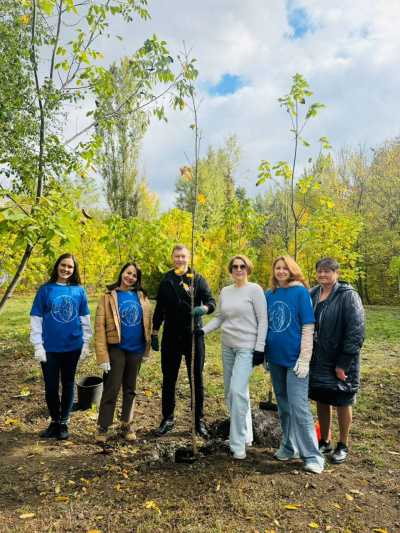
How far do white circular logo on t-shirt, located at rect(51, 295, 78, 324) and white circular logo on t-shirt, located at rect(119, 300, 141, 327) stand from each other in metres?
0.57

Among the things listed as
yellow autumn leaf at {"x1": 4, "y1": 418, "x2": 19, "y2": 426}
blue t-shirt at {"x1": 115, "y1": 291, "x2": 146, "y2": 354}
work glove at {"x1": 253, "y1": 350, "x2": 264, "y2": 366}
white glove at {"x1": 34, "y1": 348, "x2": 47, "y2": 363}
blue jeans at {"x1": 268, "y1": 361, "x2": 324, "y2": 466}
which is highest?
blue t-shirt at {"x1": 115, "y1": 291, "x2": 146, "y2": 354}

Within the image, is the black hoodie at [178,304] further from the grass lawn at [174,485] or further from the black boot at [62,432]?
the black boot at [62,432]

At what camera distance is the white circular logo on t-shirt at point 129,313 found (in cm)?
357

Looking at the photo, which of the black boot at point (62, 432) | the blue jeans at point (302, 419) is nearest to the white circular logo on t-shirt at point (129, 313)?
the black boot at point (62, 432)

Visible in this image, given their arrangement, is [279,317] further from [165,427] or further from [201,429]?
[165,427]

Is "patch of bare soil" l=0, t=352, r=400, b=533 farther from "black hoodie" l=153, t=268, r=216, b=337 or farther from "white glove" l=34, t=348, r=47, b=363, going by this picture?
"black hoodie" l=153, t=268, r=216, b=337

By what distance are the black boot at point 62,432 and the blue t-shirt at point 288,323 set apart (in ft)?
7.77

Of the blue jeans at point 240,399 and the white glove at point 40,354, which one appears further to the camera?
the white glove at point 40,354

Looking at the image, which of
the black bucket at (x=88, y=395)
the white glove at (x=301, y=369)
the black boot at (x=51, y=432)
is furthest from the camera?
the black bucket at (x=88, y=395)

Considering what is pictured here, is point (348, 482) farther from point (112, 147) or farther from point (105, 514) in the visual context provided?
point (112, 147)

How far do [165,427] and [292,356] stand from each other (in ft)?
5.84

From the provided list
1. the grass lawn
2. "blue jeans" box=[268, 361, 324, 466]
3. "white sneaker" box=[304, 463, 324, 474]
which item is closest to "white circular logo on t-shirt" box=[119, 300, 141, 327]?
the grass lawn

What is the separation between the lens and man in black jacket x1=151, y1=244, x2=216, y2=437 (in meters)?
3.74

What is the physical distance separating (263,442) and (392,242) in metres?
16.9
